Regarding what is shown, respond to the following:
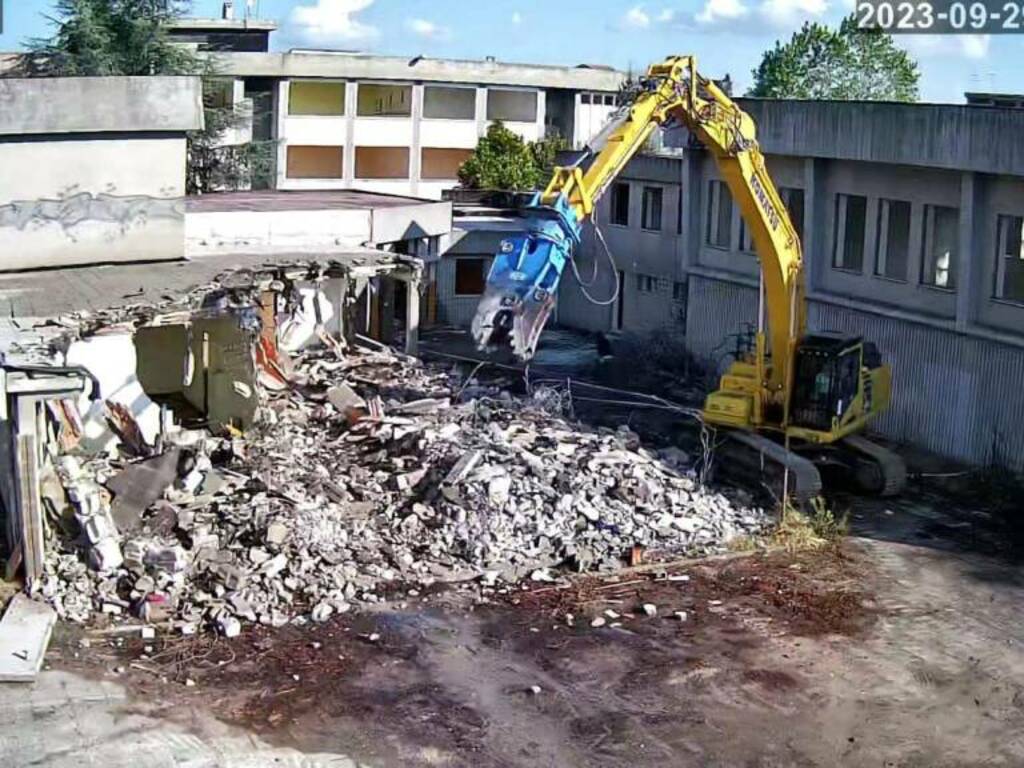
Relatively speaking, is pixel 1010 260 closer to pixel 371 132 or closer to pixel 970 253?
pixel 970 253

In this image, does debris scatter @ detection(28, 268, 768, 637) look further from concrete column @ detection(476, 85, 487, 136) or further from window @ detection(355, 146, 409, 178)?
concrete column @ detection(476, 85, 487, 136)

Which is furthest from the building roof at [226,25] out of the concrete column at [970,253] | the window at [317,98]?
the concrete column at [970,253]

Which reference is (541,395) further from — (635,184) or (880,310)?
(635,184)

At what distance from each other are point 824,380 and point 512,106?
108 feet

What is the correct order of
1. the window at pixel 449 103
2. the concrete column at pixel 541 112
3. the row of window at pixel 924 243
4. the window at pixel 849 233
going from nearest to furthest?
1. the row of window at pixel 924 243
2. the window at pixel 849 233
3. the window at pixel 449 103
4. the concrete column at pixel 541 112

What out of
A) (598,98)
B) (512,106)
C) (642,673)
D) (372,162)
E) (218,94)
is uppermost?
(598,98)

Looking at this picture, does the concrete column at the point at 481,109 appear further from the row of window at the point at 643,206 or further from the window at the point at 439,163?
the row of window at the point at 643,206

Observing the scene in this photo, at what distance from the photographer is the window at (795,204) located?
26.2 metres

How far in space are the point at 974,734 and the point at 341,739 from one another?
5553 millimetres

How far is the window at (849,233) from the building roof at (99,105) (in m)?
11.6

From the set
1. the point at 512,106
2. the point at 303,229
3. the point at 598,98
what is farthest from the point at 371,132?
the point at 303,229

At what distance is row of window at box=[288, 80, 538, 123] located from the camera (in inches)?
1873

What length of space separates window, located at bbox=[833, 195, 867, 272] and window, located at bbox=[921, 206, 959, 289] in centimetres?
165

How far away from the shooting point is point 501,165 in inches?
1661
